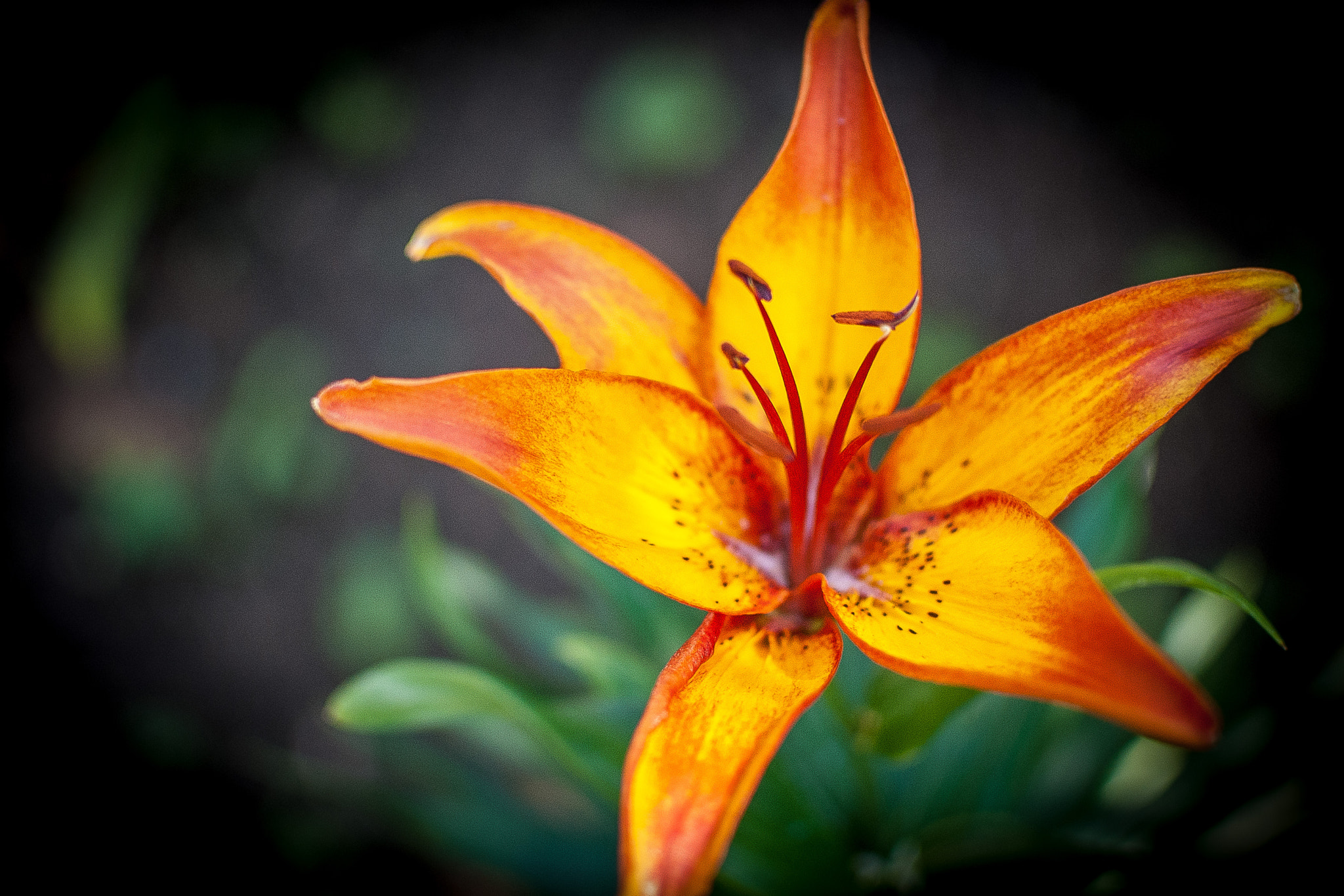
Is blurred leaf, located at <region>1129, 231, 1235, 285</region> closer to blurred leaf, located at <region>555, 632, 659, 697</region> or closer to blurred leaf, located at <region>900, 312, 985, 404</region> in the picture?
blurred leaf, located at <region>900, 312, 985, 404</region>

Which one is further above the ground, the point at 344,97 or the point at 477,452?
the point at 344,97

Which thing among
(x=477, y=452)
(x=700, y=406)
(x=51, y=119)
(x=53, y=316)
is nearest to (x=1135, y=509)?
(x=700, y=406)

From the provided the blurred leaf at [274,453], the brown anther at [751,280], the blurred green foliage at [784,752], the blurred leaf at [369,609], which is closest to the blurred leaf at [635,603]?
the blurred green foliage at [784,752]

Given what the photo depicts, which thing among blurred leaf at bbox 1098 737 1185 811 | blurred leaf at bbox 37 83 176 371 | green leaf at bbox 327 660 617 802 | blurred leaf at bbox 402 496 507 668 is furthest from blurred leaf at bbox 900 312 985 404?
blurred leaf at bbox 37 83 176 371

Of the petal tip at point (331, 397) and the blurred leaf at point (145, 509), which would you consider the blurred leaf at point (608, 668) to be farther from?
the blurred leaf at point (145, 509)

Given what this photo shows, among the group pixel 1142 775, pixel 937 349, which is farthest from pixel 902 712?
pixel 937 349

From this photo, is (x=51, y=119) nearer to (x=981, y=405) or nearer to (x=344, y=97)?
(x=344, y=97)
